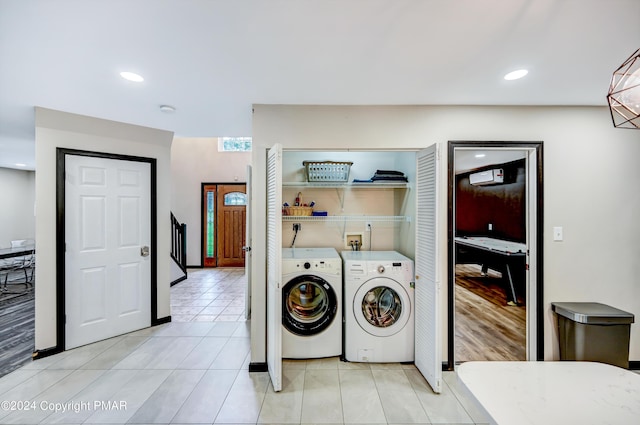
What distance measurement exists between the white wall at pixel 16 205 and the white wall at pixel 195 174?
3425mm

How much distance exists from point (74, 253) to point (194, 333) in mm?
1496

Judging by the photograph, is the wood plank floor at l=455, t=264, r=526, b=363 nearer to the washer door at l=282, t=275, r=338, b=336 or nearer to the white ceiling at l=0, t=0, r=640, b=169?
the washer door at l=282, t=275, r=338, b=336

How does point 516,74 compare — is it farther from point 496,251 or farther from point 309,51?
point 496,251

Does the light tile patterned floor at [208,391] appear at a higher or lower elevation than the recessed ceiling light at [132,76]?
lower

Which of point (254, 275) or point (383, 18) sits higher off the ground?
point (383, 18)

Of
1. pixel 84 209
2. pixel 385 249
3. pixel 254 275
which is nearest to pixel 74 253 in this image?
pixel 84 209

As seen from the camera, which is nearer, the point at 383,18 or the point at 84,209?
the point at 383,18

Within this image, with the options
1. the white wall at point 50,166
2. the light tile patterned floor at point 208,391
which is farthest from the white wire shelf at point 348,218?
the white wall at point 50,166

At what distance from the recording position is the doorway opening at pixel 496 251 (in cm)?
252

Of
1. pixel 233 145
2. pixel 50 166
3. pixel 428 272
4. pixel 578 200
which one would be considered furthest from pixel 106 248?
pixel 578 200

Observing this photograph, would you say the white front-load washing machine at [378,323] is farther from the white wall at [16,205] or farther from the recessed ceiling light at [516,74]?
the white wall at [16,205]

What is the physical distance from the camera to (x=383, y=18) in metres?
1.40

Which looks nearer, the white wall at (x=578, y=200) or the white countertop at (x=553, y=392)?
the white countertop at (x=553, y=392)

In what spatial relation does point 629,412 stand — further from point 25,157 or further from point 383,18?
point 25,157
